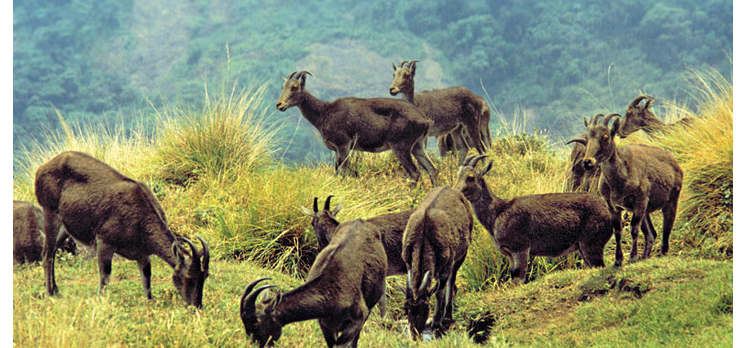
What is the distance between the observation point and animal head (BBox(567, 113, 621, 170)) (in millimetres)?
6543

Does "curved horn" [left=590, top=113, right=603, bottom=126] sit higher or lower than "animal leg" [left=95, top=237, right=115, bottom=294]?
higher

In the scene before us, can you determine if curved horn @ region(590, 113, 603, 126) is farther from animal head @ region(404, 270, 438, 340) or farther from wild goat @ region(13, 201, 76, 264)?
wild goat @ region(13, 201, 76, 264)

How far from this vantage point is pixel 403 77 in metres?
11.5

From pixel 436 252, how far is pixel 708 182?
504cm

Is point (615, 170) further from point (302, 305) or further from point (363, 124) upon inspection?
point (363, 124)

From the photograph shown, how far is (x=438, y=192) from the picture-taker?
6137mm

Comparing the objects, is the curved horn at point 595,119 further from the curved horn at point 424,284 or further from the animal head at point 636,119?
the animal head at point 636,119

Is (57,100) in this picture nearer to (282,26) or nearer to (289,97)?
(282,26)

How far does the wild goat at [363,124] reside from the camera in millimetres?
10336

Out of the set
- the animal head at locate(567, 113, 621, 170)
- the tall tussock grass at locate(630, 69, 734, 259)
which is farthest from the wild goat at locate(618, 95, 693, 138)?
the animal head at locate(567, 113, 621, 170)

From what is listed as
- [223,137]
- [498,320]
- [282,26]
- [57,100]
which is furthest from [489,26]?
[498,320]

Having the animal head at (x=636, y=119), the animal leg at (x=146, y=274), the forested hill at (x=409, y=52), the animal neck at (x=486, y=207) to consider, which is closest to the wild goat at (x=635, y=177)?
the animal neck at (x=486, y=207)

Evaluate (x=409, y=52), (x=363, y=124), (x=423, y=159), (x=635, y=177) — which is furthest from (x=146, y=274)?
(x=409, y=52)

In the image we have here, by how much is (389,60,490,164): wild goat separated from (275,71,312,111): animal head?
1728 millimetres
